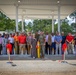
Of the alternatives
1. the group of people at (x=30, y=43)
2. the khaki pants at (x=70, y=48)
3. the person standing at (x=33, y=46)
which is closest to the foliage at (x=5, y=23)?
the group of people at (x=30, y=43)

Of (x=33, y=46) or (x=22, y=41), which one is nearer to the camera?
(x=33, y=46)

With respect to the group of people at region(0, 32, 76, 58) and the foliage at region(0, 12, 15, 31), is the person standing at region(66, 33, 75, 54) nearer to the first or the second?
the group of people at region(0, 32, 76, 58)

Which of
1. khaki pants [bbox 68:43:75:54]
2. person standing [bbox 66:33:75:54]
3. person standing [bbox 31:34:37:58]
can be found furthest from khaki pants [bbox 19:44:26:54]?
khaki pants [bbox 68:43:75:54]

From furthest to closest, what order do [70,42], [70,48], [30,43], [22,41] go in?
[70,48] < [70,42] < [22,41] < [30,43]

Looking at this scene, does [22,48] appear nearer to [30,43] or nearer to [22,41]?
[22,41]

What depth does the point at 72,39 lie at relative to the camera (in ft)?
75.3

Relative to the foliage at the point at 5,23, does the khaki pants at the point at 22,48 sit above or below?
below

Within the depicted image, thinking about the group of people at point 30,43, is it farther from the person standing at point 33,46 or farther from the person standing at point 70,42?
the person standing at point 33,46

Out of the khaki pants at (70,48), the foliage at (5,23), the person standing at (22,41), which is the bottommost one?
the khaki pants at (70,48)

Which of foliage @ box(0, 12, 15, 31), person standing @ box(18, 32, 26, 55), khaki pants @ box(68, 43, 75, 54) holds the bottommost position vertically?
khaki pants @ box(68, 43, 75, 54)

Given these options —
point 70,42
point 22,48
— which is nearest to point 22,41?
point 22,48

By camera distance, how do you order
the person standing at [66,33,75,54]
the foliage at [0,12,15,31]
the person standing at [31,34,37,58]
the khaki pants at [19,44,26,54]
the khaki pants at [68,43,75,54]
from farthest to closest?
the foliage at [0,12,15,31]
the khaki pants at [68,43,75,54]
the person standing at [66,33,75,54]
the khaki pants at [19,44,26,54]
the person standing at [31,34,37,58]

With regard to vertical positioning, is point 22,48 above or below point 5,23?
below

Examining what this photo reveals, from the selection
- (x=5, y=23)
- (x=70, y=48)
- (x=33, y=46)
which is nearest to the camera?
(x=33, y=46)
